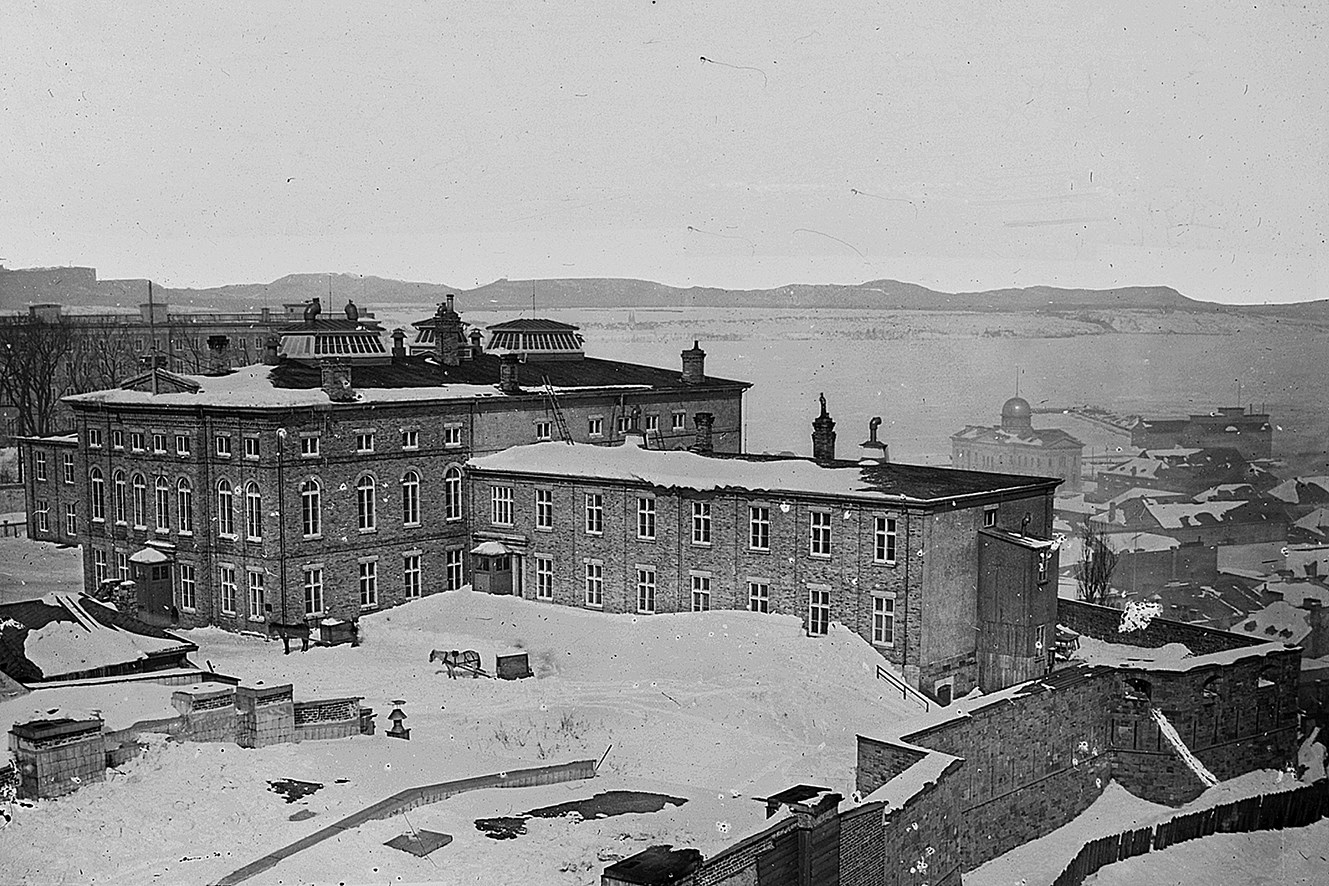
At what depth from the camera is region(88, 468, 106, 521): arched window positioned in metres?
15.8

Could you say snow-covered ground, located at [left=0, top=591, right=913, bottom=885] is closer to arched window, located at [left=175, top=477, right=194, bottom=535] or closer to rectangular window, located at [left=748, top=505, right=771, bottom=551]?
rectangular window, located at [left=748, top=505, right=771, bottom=551]

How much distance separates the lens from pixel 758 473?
1523 cm

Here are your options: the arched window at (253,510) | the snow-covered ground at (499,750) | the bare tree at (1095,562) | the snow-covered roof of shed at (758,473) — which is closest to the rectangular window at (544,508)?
the snow-covered roof of shed at (758,473)

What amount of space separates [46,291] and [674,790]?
775cm

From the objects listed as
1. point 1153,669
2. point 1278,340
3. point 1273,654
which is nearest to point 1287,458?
point 1278,340

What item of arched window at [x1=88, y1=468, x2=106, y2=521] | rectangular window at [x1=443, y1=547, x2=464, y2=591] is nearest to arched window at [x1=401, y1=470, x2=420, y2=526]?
rectangular window at [x1=443, y1=547, x2=464, y2=591]

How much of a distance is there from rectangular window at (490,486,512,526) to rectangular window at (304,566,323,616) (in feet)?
7.13

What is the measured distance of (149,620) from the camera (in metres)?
15.3

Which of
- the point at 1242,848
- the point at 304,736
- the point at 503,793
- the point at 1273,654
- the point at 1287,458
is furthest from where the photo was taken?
the point at 1287,458

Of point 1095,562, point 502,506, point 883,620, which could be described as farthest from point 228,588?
point 1095,562

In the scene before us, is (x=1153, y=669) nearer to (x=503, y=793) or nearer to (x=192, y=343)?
(x=503, y=793)

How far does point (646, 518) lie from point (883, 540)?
284cm

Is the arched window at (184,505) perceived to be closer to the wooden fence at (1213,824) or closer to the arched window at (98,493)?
the arched window at (98,493)

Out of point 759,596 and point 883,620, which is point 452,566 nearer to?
point 759,596
